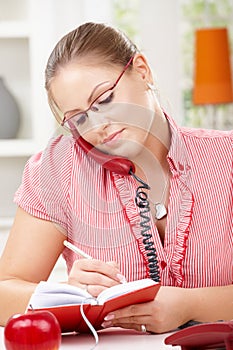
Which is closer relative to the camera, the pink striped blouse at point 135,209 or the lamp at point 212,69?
the pink striped blouse at point 135,209

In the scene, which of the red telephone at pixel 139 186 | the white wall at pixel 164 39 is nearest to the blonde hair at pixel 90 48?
the red telephone at pixel 139 186

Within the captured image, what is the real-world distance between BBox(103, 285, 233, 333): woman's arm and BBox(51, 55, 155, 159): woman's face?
0.36m

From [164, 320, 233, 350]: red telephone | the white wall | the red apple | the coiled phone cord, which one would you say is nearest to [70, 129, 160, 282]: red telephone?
the coiled phone cord

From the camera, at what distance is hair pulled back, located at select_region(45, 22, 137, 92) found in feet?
6.15

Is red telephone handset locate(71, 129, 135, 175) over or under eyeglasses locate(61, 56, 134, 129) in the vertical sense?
under

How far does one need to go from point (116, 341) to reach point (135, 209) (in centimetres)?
39

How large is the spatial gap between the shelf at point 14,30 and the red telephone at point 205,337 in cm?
254

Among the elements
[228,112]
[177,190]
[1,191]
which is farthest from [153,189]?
[228,112]

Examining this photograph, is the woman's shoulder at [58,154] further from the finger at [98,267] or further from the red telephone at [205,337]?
the red telephone at [205,337]

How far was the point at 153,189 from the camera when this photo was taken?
6.47 ft

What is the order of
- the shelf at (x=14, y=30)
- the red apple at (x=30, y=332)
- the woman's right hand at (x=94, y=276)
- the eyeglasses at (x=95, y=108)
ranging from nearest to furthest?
the red apple at (x=30, y=332) < the woman's right hand at (x=94, y=276) < the eyeglasses at (x=95, y=108) < the shelf at (x=14, y=30)

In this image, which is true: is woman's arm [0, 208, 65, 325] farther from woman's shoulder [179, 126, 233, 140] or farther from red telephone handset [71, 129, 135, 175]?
woman's shoulder [179, 126, 233, 140]

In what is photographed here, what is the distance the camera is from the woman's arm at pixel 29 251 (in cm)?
189

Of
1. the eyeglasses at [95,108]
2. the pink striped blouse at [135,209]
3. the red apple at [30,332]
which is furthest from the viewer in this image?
Result: the pink striped blouse at [135,209]
